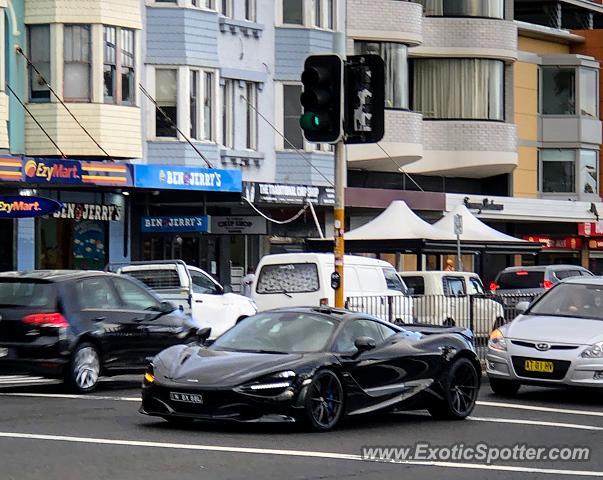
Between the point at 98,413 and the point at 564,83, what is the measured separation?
4092 centimetres

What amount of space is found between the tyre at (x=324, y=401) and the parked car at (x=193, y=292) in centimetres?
1217

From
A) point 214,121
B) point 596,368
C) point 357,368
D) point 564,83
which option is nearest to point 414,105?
point 564,83

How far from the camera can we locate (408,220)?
3569cm

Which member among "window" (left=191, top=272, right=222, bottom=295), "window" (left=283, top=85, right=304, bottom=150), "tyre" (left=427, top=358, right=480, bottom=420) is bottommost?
"tyre" (left=427, top=358, right=480, bottom=420)

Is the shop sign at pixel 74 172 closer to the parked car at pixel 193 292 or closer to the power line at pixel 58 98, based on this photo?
the power line at pixel 58 98

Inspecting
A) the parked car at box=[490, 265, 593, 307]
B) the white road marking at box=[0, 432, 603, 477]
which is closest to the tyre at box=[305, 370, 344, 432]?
the white road marking at box=[0, 432, 603, 477]

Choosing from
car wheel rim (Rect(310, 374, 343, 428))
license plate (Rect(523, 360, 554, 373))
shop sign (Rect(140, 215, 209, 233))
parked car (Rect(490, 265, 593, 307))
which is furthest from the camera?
parked car (Rect(490, 265, 593, 307))

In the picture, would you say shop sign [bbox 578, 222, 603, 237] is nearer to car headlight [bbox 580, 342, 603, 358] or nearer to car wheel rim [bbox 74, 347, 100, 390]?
car headlight [bbox 580, 342, 603, 358]

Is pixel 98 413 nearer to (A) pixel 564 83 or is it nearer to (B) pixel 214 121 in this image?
(B) pixel 214 121

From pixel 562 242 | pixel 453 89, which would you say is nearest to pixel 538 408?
pixel 453 89

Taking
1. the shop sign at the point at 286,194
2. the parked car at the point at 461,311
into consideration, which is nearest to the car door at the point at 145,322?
the parked car at the point at 461,311

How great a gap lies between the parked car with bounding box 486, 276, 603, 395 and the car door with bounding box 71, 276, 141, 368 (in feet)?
15.1

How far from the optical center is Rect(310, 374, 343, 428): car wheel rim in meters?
14.6

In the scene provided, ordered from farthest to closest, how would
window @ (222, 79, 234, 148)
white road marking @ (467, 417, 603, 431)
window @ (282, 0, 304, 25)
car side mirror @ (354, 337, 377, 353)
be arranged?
window @ (282, 0, 304, 25)
window @ (222, 79, 234, 148)
white road marking @ (467, 417, 603, 431)
car side mirror @ (354, 337, 377, 353)
